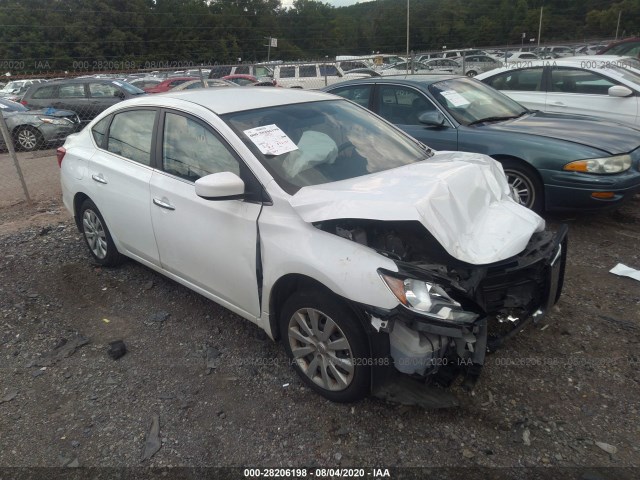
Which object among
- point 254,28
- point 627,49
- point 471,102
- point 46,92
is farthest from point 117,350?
point 254,28

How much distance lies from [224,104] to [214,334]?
5.38 feet

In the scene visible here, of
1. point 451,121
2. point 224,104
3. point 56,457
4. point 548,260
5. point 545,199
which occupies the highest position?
point 224,104

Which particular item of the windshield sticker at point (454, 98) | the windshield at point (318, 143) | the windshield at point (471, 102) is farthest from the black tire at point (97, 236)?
the windshield sticker at point (454, 98)

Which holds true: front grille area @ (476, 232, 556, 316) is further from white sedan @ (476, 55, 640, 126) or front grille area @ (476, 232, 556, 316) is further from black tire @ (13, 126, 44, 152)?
black tire @ (13, 126, 44, 152)

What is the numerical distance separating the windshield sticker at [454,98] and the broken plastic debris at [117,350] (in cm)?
432

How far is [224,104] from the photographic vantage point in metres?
3.35

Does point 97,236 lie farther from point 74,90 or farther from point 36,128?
point 74,90

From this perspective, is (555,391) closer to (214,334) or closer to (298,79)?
(214,334)

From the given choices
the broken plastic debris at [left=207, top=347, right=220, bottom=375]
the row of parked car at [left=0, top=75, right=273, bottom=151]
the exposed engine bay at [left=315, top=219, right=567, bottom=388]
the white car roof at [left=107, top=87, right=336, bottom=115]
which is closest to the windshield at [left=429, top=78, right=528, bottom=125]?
the white car roof at [left=107, top=87, right=336, bottom=115]

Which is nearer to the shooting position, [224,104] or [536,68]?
[224,104]

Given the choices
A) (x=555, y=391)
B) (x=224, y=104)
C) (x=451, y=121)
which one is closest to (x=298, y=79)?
(x=451, y=121)

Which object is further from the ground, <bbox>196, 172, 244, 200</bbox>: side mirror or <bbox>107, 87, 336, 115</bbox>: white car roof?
<bbox>107, 87, 336, 115</bbox>: white car roof

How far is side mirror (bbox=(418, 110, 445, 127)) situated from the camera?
209 inches

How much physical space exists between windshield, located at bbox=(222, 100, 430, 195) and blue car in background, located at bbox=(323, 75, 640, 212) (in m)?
1.32
